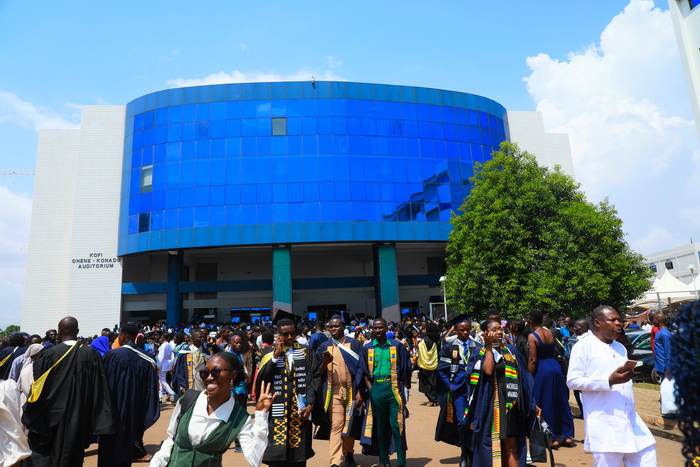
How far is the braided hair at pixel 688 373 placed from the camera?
175 cm

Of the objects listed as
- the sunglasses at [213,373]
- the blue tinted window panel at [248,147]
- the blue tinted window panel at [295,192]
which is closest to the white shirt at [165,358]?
the sunglasses at [213,373]

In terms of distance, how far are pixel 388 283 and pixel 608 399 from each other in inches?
1182

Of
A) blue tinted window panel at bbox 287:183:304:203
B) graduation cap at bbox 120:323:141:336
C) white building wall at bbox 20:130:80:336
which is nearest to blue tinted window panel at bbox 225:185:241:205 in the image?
blue tinted window panel at bbox 287:183:304:203

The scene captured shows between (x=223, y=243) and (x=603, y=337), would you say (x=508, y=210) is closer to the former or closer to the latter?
(x=223, y=243)

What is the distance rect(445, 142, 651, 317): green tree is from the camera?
23156 millimetres

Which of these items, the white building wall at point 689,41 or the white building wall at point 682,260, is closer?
the white building wall at point 689,41

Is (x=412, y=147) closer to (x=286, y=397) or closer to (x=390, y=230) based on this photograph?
(x=390, y=230)

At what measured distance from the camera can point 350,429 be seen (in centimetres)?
661

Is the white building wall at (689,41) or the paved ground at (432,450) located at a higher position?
the white building wall at (689,41)

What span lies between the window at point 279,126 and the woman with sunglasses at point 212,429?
31834 mm

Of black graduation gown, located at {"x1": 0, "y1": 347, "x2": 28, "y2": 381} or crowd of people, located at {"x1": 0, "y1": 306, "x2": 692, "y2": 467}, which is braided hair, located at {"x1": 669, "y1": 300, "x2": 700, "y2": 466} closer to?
crowd of people, located at {"x1": 0, "y1": 306, "x2": 692, "y2": 467}

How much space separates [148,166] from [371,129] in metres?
16.0

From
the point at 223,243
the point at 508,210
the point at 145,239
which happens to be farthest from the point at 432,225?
the point at 145,239

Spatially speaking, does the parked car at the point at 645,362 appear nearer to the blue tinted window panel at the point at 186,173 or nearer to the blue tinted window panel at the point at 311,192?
the blue tinted window panel at the point at 311,192
